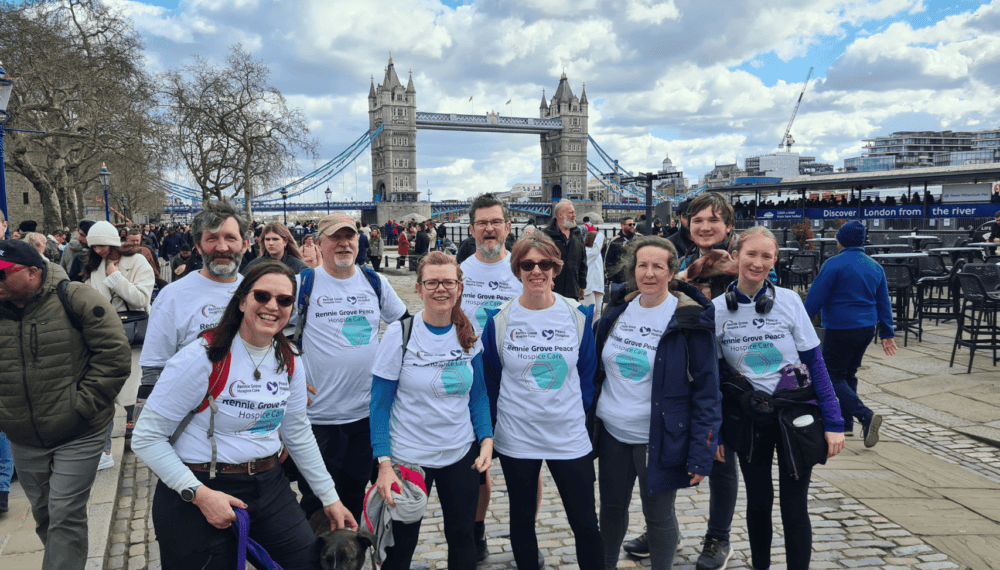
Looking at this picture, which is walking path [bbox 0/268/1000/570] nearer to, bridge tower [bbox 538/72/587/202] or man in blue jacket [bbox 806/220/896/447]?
man in blue jacket [bbox 806/220/896/447]

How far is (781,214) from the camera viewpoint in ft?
70.8

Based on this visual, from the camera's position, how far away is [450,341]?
2.66 metres

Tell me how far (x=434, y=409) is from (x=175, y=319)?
130 centimetres

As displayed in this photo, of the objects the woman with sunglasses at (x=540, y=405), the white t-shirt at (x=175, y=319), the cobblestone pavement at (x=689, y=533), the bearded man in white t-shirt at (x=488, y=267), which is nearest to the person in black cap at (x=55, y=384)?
the white t-shirt at (x=175, y=319)

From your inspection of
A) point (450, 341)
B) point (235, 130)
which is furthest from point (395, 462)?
point (235, 130)

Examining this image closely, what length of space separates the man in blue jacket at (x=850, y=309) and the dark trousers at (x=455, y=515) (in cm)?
313

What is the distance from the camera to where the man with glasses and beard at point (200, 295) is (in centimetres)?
295

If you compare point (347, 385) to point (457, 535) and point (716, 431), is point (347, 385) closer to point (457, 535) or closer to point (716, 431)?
point (457, 535)

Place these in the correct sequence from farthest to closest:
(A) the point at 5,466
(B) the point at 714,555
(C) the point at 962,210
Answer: (C) the point at 962,210 < (A) the point at 5,466 < (B) the point at 714,555

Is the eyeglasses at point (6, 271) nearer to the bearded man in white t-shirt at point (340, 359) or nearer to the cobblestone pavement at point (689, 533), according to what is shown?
the bearded man in white t-shirt at point (340, 359)

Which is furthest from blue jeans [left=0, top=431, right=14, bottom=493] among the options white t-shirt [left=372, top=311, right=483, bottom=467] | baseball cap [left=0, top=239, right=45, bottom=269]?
white t-shirt [left=372, top=311, right=483, bottom=467]

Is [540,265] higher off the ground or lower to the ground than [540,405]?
higher

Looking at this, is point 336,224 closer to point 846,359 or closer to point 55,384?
point 55,384

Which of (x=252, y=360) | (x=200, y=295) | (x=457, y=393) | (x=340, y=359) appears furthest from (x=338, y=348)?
(x=252, y=360)
